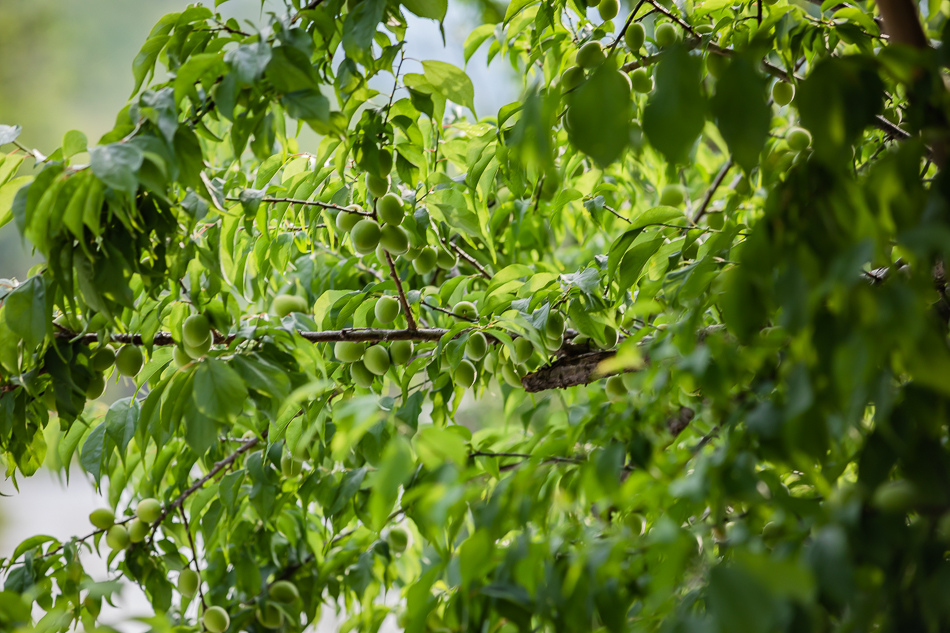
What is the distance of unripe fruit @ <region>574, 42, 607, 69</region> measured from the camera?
79cm

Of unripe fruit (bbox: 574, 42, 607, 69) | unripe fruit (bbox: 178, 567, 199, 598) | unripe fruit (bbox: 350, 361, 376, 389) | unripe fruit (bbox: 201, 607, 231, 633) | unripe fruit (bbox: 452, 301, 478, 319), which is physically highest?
unripe fruit (bbox: 574, 42, 607, 69)

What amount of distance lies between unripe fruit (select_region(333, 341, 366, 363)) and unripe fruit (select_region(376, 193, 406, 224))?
0.61 feet

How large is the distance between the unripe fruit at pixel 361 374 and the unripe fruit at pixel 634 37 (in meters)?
0.53

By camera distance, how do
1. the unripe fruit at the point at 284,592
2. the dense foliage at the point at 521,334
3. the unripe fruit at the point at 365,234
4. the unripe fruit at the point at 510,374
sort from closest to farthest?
1. the dense foliage at the point at 521,334
2. the unripe fruit at the point at 365,234
3. the unripe fruit at the point at 510,374
4. the unripe fruit at the point at 284,592

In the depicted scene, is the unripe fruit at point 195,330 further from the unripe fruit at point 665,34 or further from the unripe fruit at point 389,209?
the unripe fruit at point 665,34

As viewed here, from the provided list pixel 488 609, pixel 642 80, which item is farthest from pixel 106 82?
pixel 488 609

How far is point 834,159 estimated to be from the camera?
38cm

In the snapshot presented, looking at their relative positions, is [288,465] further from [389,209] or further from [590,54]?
[590,54]

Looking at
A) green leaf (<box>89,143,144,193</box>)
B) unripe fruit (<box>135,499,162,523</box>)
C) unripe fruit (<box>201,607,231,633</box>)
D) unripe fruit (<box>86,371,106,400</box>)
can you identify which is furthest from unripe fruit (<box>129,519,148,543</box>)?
green leaf (<box>89,143,144,193</box>)

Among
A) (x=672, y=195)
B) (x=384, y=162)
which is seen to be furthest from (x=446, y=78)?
(x=672, y=195)

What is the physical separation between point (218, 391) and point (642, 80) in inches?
24.7

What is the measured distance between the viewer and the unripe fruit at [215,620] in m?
0.93

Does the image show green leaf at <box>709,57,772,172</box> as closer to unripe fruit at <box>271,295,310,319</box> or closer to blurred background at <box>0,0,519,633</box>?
unripe fruit at <box>271,295,310,319</box>

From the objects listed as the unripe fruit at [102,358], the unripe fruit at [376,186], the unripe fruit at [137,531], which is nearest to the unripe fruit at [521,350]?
the unripe fruit at [376,186]
